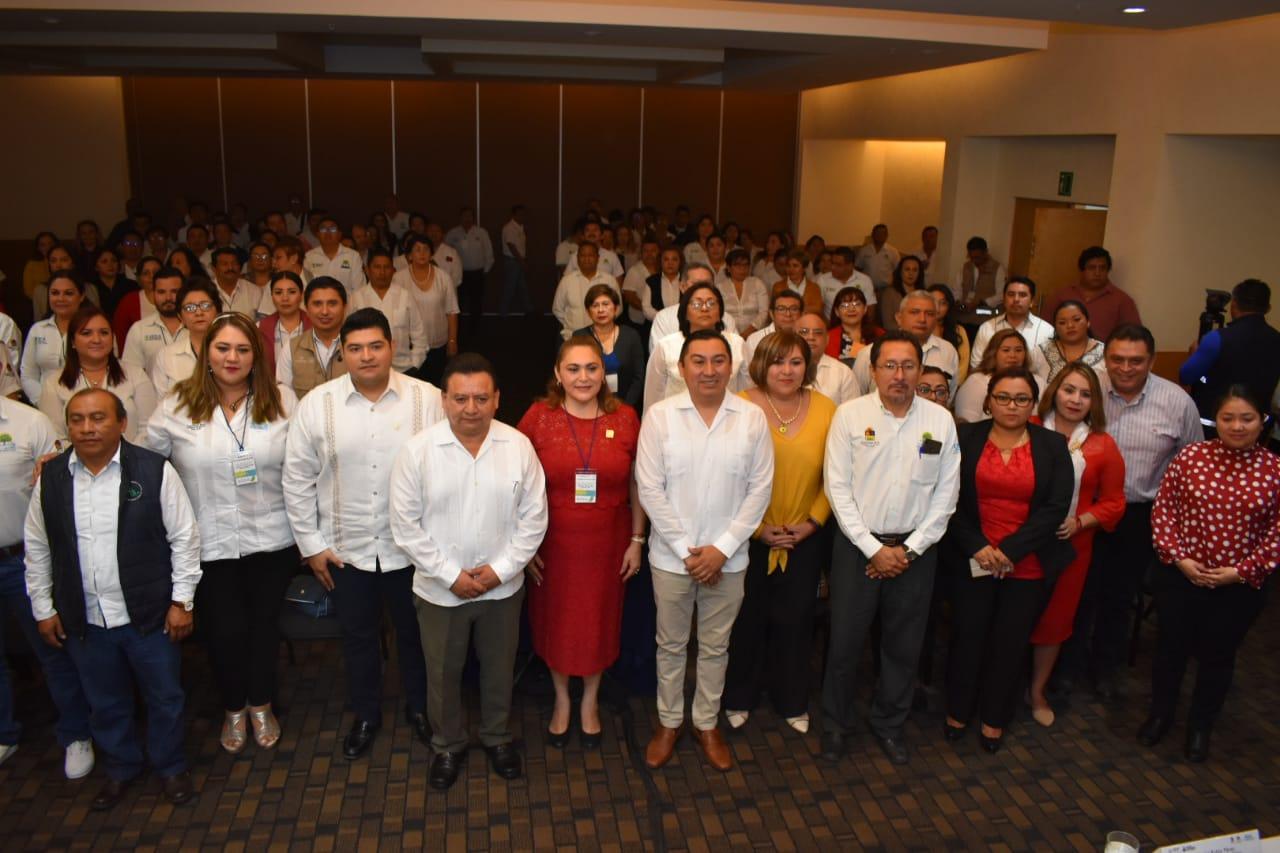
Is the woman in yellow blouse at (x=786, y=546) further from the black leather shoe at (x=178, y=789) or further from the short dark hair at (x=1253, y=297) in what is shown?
the short dark hair at (x=1253, y=297)

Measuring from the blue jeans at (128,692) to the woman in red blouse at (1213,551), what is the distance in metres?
3.77

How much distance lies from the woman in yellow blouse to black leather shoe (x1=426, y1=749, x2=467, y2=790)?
114cm

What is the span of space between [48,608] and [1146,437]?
438cm

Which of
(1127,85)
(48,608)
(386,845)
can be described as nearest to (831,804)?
(386,845)

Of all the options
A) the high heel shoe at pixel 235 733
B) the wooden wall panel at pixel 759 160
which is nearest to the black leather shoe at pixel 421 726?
the high heel shoe at pixel 235 733

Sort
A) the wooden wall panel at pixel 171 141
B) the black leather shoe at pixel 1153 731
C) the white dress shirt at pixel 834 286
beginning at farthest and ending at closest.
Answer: the wooden wall panel at pixel 171 141 → the white dress shirt at pixel 834 286 → the black leather shoe at pixel 1153 731

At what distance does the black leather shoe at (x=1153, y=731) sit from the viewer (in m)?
4.06

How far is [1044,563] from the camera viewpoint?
383cm

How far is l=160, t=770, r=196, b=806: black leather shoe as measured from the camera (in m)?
3.57

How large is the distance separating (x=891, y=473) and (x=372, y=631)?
2.08 m

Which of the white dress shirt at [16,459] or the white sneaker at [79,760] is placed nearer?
the white dress shirt at [16,459]

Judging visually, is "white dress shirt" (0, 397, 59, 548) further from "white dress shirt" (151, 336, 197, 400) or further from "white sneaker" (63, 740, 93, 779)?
"white dress shirt" (151, 336, 197, 400)

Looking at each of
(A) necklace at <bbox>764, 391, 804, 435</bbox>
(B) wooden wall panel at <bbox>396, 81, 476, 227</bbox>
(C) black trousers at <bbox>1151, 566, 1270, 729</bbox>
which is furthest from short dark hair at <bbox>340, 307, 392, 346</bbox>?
(B) wooden wall panel at <bbox>396, 81, 476, 227</bbox>

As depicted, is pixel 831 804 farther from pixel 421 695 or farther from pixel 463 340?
pixel 463 340
